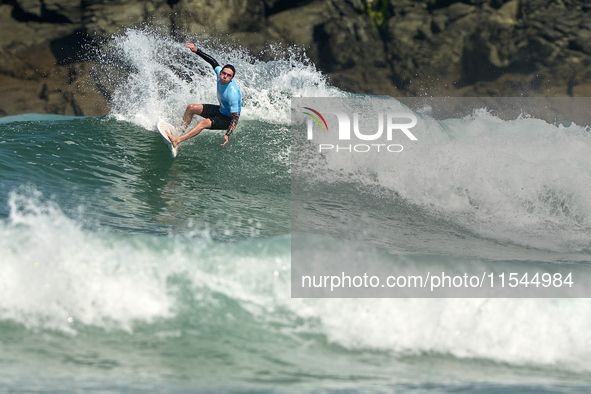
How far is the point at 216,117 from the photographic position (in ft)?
22.8

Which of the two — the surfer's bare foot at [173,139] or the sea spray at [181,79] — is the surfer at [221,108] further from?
the sea spray at [181,79]

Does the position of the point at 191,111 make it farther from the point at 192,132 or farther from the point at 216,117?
the point at 216,117

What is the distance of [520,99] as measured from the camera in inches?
535

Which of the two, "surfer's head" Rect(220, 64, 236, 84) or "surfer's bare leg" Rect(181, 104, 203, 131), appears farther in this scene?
"surfer's bare leg" Rect(181, 104, 203, 131)

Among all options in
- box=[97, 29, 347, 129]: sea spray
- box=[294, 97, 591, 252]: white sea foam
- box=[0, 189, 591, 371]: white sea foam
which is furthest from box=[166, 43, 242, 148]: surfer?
box=[0, 189, 591, 371]: white sea foam

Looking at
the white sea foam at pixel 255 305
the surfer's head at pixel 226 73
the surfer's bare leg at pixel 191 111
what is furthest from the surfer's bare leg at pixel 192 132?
the white sea foam at pixel 255 305

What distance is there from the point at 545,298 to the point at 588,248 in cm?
243

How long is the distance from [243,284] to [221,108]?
11.7 feet

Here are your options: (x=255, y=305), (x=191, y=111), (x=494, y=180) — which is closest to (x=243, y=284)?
(x=255, y=305)

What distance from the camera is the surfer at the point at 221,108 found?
21.5ft

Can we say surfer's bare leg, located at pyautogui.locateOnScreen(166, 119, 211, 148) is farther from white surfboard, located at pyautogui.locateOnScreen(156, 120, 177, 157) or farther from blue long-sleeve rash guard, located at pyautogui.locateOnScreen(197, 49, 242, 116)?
blue long-sleeve rash guard, located at pyautogui.locateOnScreen(197, 49, 242, 116)

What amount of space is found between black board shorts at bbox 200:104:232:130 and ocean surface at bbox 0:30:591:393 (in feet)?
2.04

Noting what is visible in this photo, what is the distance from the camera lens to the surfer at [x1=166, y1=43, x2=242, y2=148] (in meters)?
6.54

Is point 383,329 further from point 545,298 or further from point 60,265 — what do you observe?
point 60,265
